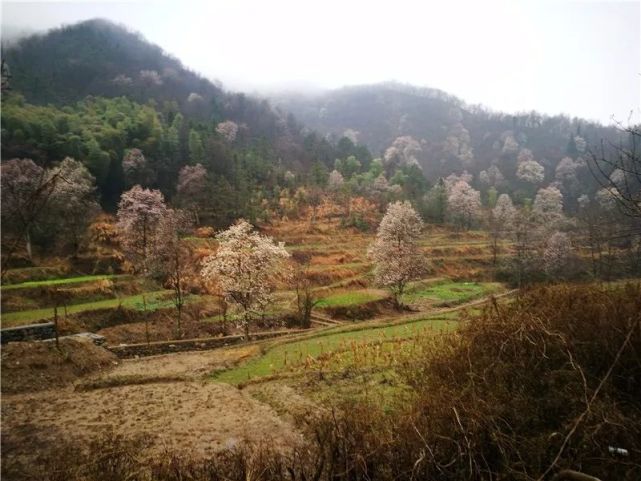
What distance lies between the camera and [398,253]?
41.5 meters

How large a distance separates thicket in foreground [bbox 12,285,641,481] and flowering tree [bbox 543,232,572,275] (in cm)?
4469

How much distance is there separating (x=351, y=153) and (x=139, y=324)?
101 meters

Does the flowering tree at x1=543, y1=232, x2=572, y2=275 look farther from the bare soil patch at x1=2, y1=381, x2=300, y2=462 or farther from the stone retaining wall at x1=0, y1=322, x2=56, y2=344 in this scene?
the stone retaining wall at x1=0, y1=322, x2=56, y2=344

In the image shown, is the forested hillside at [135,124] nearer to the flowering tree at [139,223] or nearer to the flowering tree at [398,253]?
the flowering tree at [139,223]

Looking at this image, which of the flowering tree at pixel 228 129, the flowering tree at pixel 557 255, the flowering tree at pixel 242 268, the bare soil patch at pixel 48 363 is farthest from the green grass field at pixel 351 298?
the flowering tree at pixel 228 129

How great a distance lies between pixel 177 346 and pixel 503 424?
22433 millimetres

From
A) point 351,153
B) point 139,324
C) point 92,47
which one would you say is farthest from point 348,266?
point 92,47

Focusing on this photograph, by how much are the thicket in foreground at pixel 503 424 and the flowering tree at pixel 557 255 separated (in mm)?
44687

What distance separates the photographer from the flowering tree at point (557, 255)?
49.1 m

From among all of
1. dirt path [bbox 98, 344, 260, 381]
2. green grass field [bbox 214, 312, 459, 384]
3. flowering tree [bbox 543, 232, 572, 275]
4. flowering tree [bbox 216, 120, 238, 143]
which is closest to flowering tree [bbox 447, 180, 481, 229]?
flowering tree [bbox 543, 232, 572, 275]

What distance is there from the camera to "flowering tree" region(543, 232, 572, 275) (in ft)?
A: 161

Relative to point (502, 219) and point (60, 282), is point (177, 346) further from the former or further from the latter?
point (502, 219)

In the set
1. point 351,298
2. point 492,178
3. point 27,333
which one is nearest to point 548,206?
point 492,178

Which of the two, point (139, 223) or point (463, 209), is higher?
A: point (463, 209)
